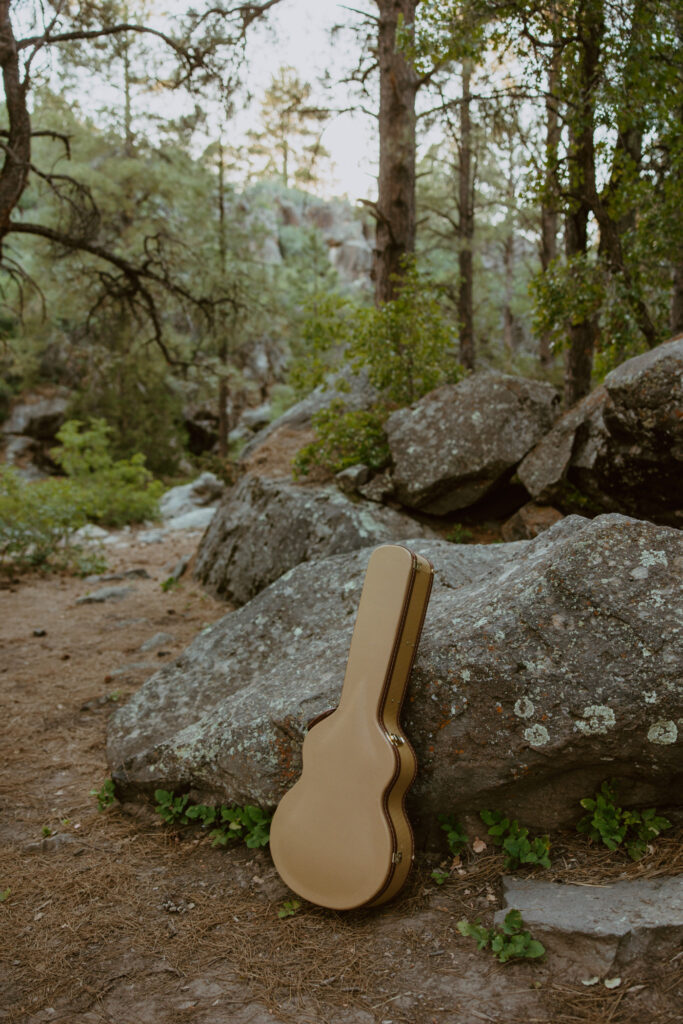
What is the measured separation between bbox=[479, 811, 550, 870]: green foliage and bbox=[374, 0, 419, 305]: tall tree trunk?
580cm

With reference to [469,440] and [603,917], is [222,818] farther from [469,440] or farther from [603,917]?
[469,440]

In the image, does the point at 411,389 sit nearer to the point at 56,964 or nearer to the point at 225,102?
the point at 225,102

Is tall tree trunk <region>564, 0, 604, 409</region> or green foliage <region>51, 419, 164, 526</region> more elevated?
tall tree trunk <region>564, 0, 604, 409</region>

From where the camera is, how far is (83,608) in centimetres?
611

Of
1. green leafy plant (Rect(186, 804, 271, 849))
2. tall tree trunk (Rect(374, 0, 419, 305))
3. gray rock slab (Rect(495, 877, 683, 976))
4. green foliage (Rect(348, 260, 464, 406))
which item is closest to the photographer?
gray rock slab (Rect(495, 877, 683, 976))

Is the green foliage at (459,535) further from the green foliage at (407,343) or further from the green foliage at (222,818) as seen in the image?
the green foliage at (222,818)

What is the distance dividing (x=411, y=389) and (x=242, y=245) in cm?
1001

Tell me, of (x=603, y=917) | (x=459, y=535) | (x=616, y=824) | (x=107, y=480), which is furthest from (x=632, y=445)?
(x=107, y=480)

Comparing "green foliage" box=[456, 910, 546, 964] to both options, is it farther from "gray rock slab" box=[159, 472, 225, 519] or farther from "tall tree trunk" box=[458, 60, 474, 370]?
"tall tree trunk" box=[458, 60, 474, 370]

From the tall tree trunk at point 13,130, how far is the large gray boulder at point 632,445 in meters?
4.59

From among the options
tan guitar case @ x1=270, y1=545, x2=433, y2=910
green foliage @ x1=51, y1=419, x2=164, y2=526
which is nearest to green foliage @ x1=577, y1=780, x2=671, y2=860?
tan guitar case @ x1=270, y1=545, x2=433, y2=910

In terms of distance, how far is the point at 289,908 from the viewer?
7.13 feet

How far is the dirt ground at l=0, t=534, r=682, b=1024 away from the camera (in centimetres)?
170

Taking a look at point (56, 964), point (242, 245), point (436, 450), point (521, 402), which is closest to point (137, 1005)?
point (56, 964)
